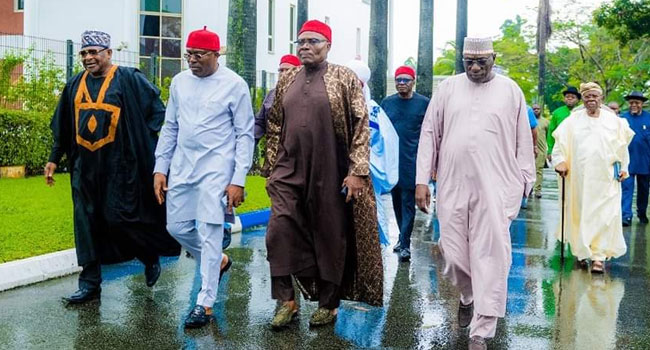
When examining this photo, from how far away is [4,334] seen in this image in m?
5.80

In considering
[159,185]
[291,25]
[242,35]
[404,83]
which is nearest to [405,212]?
[404,83]

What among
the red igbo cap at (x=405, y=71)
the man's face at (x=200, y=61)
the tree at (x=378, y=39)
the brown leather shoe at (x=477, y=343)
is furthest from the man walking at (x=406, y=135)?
the tree at (x=378, y=39)

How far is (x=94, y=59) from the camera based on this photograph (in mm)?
6801

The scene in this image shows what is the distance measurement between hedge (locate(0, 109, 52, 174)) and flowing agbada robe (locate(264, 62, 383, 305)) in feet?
29.6

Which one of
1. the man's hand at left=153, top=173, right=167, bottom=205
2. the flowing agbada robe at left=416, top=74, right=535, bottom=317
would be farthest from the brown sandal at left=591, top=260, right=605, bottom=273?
the man's hand at left=153, top=173, right=167, bottom=205

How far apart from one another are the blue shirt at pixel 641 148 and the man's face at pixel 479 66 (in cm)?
909

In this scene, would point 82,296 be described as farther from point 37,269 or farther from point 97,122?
point 97,122

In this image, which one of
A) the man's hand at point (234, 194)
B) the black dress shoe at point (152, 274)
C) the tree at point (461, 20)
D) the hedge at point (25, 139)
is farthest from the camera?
the tree at point (461, 20)

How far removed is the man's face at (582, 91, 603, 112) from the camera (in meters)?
9.23

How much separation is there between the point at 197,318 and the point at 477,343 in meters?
1.84

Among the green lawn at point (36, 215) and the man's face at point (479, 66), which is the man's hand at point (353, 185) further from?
the green lawn at point (36, 215)

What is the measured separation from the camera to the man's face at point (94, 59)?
679 centimetres

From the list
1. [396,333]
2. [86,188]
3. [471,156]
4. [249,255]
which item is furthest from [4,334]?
[249,255]

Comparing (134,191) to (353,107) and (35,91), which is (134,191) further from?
(35,91)
